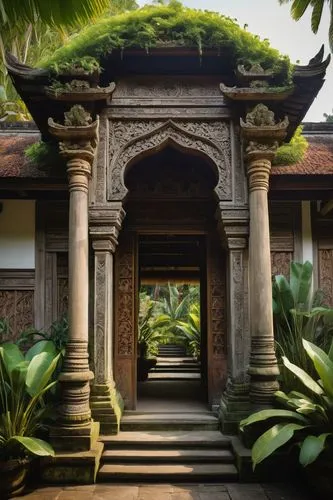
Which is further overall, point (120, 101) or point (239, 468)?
point (120, 101)

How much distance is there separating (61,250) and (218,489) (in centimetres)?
362

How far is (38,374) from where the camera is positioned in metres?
4.42

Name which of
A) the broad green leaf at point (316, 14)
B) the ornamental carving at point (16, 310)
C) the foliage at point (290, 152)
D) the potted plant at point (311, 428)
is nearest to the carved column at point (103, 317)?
the ornamental carving at point (16, 310)

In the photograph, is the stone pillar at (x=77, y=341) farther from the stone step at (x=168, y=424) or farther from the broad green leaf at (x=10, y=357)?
the stone step at (x=168, y=424)

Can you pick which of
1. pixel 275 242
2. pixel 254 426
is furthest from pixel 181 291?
pixel 254 426

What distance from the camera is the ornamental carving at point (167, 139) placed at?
17.5 feet

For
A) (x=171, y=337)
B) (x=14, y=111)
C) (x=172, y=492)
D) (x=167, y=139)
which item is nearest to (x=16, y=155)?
(x=167, y=139)

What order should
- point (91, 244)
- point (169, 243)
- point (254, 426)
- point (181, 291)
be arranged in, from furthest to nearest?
point (181, 291) → point (169, 243) → point (91, 244) → point (254, 426)

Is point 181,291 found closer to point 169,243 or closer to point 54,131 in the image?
point 169,243

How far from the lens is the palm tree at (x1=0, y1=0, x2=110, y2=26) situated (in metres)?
4.83

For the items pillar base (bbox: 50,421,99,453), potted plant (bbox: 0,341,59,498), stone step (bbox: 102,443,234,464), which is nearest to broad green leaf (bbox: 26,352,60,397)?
potted plant (bbox: 0,341,59,498)

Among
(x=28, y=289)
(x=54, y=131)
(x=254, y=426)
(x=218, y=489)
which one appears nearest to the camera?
(x=218, y=489)

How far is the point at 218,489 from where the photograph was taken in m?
4.32

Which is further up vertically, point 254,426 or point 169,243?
point 169,243
